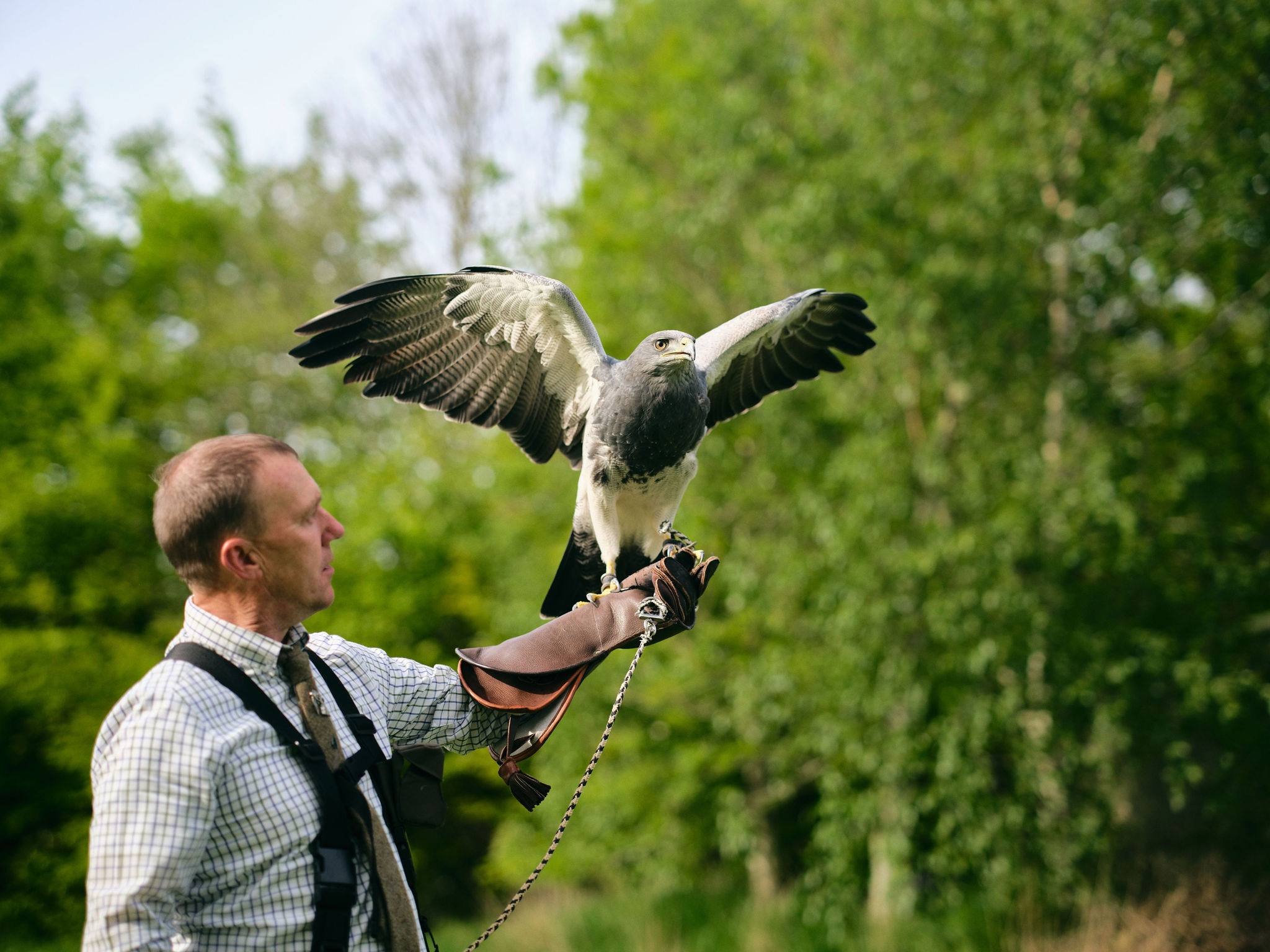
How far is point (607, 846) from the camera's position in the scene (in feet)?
33.1

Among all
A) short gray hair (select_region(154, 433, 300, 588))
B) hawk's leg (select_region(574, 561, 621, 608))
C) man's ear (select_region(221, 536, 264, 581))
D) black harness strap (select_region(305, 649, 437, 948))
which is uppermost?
hawk's leg (select_region(574, 561, 621, 608))

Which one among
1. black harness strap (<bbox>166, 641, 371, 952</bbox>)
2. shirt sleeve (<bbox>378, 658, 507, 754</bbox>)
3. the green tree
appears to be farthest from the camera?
the green tree

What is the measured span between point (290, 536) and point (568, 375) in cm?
160

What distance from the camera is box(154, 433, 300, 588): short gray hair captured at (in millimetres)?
1641

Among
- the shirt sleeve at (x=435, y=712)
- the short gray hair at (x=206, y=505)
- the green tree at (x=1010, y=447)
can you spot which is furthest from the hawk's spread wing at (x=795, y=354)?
the green tree at (x=1010, y=447)

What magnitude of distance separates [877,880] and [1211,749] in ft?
9.78

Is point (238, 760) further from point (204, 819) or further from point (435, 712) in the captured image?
point (435, 712)

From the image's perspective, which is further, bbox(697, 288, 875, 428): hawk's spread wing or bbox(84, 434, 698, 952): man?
bbox(697, 288, 875, 428): hawk's spread wing

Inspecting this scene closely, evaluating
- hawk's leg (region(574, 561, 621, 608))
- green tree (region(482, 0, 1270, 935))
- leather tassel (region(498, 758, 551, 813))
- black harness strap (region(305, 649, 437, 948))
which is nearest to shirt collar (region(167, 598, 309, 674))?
black harness strap (region(305, 649, 437, 948))

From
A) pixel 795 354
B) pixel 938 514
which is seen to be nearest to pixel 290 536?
pixel 795 354

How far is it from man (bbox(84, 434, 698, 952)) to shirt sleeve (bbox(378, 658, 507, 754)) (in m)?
0.16

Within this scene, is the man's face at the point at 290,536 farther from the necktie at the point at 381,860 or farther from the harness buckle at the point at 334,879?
the harness buckle at the point at 334,879

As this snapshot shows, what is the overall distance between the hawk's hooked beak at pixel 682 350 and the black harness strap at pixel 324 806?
1.47m

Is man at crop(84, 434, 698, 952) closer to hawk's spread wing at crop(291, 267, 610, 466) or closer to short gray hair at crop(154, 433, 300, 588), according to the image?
short gray hair at crop(154, 433, 300, 588)
